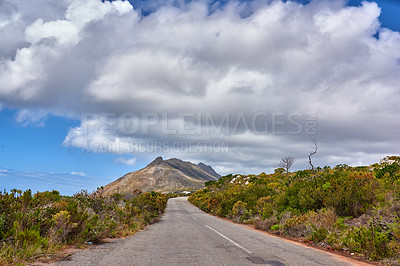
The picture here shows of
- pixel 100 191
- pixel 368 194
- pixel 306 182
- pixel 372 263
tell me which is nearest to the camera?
pixel 372 263

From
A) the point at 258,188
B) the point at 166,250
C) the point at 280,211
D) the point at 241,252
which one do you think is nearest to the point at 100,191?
the point at 166,250

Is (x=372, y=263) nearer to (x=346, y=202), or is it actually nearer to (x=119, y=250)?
(x=346, y=202)

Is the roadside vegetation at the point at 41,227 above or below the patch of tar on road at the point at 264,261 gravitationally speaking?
above

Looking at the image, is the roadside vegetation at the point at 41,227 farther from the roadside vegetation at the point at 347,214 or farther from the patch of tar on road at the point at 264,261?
the roadside vegetation at the point at 347,214

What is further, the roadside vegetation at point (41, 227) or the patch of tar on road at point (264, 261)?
the patch of tar on road at point (264, 261)

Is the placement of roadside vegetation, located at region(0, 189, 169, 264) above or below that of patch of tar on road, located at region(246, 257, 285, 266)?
above

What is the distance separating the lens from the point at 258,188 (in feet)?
96.1

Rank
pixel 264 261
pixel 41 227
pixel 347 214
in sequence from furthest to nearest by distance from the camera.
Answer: pixel 347 214 → pixel 41 227 → pixel 264 261

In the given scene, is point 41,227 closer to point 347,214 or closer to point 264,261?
point 264,261

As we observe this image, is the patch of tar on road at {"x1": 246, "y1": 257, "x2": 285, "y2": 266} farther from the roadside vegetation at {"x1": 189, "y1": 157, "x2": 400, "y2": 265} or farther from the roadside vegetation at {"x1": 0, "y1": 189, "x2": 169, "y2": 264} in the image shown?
the roadside vegetation at {"x1": 0, "y1": 189, "x2": 169, "y2": 264}

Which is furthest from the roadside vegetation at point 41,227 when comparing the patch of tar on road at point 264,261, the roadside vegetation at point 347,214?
the roadside vegetation at point 347,214

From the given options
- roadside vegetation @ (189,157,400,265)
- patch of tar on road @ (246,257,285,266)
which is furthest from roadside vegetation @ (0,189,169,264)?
roadside vegetation @ (189,157,400,265)

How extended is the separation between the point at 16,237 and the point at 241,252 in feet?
21.4

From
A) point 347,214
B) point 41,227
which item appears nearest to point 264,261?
point 41,227
